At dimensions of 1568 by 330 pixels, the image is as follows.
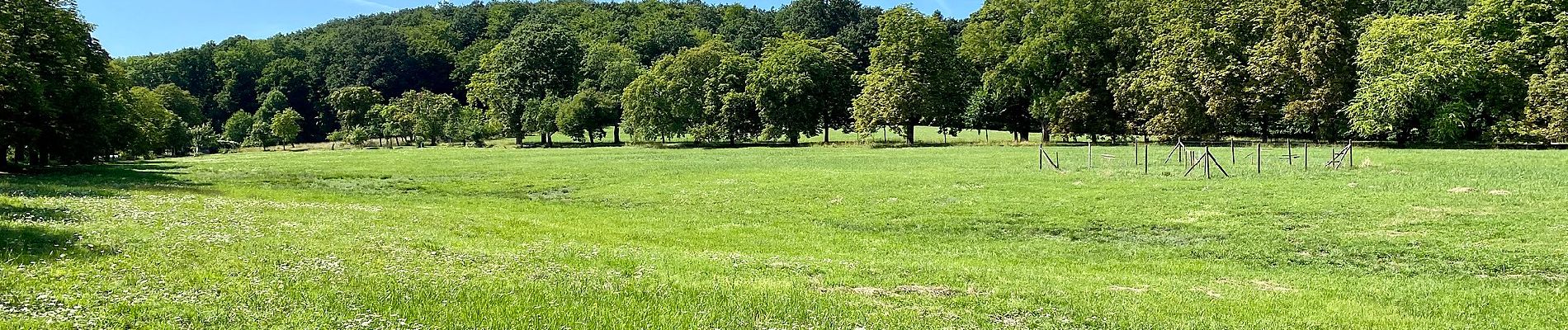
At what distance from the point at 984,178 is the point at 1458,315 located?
2425 centimetres

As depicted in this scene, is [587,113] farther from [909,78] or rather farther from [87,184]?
[87,184]

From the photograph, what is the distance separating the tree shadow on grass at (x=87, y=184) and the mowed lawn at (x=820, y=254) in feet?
1.04

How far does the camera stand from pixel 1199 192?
27.7 meters

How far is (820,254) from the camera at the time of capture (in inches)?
667

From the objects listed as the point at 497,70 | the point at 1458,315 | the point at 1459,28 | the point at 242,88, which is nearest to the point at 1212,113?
the point at 1459,28

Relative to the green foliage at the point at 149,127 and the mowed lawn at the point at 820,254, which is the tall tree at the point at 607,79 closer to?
the green foliage at the point at 149,127

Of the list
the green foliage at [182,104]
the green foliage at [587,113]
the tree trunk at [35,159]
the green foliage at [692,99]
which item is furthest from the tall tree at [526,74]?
the tree trunk at [35,159]

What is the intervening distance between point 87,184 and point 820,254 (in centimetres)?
2811

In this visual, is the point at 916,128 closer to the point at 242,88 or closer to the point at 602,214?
the point at 602,214

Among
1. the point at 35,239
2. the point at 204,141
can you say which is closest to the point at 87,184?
the point at 35,239

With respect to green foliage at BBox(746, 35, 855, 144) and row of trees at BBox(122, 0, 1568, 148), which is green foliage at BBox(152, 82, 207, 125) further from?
green foliage at BBox(746, 35, 855, 144)

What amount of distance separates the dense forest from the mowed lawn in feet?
61.4

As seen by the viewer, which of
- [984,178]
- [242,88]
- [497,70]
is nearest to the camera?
[984,178]

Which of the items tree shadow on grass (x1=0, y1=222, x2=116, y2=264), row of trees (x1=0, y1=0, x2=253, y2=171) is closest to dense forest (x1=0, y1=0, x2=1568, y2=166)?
row of trees (x1=0, y1=0, x2=253, y2=171)
